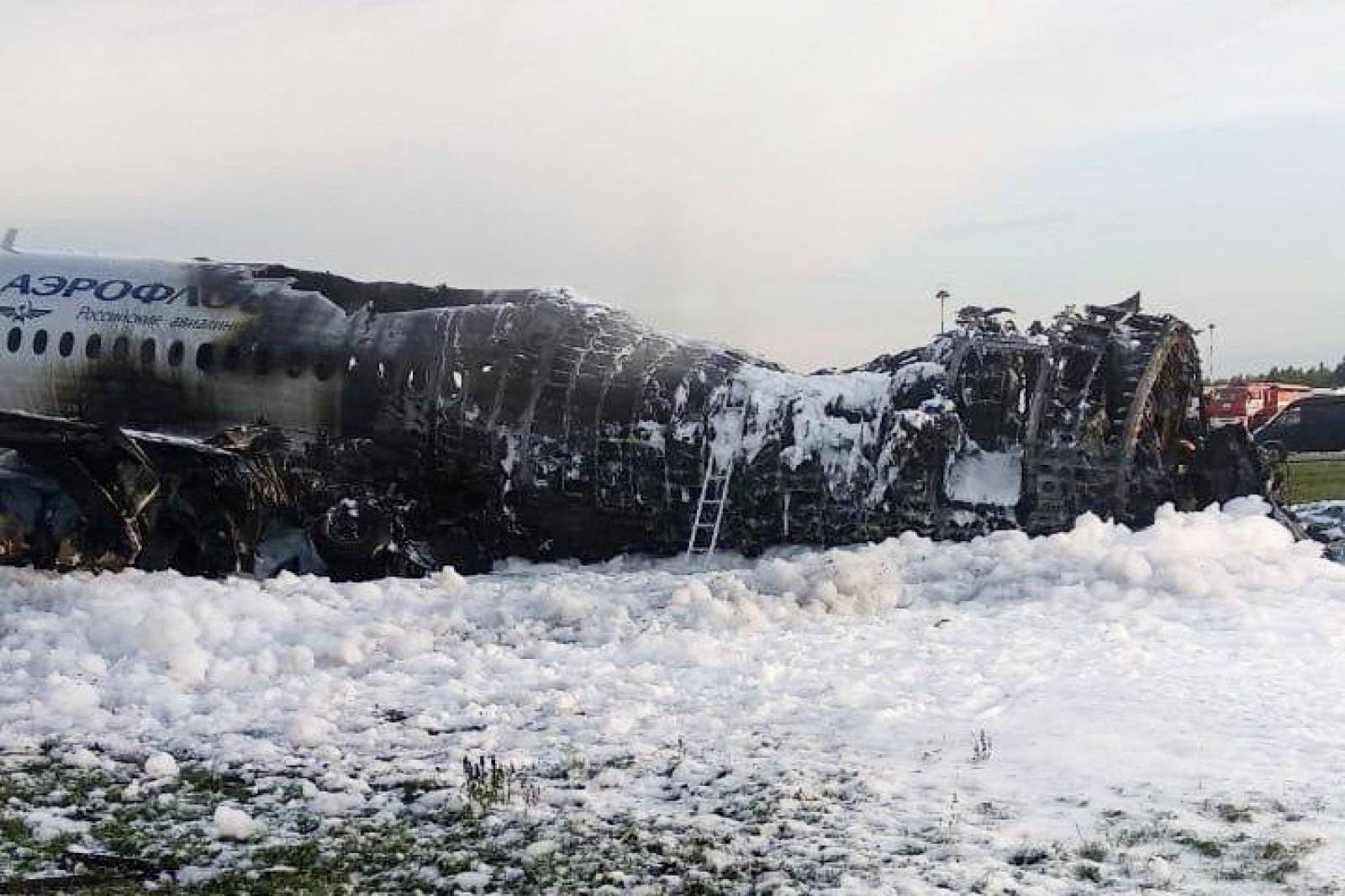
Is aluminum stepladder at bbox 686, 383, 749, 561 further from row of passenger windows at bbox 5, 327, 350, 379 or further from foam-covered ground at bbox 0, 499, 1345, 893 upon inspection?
row of passenger windows at bbox 5, 327, 350, 379

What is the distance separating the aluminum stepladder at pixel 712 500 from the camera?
13672 mm

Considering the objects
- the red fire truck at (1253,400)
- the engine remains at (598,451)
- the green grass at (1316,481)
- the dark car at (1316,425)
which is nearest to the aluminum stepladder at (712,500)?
the engine remains at (598,451)

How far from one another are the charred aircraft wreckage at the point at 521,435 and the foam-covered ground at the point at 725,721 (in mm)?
950

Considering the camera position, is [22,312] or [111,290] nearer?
[111,290]

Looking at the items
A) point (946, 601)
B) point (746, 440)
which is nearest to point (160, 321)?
point (746, 440)

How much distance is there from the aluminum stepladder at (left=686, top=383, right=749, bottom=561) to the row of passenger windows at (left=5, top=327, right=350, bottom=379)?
3608mm

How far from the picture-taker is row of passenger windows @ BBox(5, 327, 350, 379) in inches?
583

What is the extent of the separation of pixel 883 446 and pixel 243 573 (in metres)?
6.06

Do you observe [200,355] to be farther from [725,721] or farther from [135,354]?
[725,721]

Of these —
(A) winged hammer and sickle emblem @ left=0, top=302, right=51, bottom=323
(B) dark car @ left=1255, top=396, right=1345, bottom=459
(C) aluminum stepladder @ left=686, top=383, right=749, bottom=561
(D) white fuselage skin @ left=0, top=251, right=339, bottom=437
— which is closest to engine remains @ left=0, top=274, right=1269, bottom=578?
(C) aluminum stepladder @ left=686, top=383, right=749, bottom=561

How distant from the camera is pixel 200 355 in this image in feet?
49.8

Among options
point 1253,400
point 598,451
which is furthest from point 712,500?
point 1253,400

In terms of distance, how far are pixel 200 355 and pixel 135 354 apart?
800 millimetres

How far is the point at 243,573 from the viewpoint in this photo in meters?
13.1
